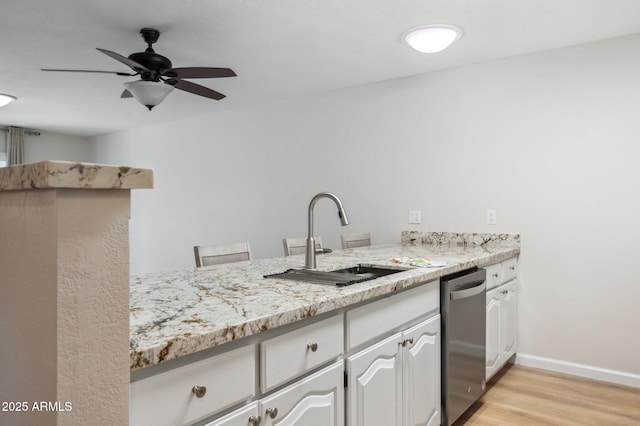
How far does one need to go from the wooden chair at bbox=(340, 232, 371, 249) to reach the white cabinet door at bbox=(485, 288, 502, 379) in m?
1.15

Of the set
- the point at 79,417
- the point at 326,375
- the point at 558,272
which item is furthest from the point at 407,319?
the point at 558,272

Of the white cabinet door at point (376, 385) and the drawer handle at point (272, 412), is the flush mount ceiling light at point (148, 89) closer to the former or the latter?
the white cabinet door at point (376, 385)

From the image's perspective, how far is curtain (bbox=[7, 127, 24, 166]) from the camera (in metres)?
5.97

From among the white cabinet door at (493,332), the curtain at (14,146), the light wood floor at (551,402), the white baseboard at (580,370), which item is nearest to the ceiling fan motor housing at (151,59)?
the white cabinet door at (493,332)

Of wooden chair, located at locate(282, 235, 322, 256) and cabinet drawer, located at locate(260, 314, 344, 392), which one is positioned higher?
wooden chair, located at locate(282, 235, 322, 256)

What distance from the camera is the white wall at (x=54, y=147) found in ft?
20.4

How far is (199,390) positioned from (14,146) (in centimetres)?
656

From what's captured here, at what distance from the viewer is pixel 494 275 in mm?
2738

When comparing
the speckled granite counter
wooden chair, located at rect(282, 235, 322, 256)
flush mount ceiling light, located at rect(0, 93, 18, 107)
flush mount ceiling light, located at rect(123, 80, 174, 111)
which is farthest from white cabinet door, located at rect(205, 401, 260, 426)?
flush mount ceiling light, located at rect(0, 93, 18, 107)

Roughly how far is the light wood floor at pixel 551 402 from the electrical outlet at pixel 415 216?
1.34m

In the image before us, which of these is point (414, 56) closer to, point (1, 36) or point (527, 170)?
point (527, 170)

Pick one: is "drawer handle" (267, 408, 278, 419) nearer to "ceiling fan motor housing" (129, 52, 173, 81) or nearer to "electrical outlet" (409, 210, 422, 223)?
"ceiling fan motor housing" (129, 52, 173, 81)

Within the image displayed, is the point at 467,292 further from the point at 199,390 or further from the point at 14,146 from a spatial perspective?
the point at 14,146

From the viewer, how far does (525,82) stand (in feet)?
10.5
